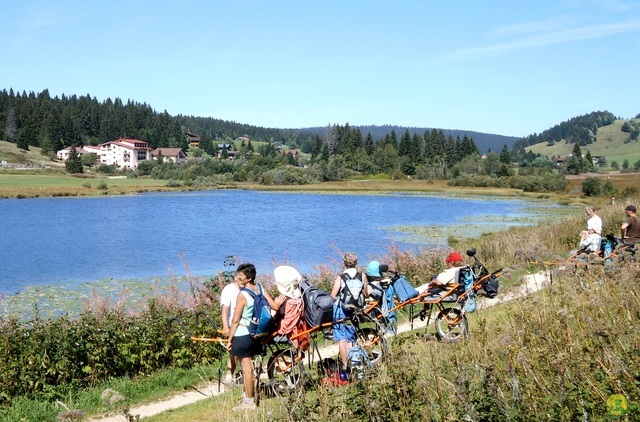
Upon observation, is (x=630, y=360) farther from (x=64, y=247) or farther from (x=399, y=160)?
(x=399, y=160)

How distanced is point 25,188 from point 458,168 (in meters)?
78.4

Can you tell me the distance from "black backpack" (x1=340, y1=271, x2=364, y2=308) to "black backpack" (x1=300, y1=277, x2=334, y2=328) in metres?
0.36

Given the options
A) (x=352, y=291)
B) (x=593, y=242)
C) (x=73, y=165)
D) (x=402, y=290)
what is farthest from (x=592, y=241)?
(x=73, y=165)

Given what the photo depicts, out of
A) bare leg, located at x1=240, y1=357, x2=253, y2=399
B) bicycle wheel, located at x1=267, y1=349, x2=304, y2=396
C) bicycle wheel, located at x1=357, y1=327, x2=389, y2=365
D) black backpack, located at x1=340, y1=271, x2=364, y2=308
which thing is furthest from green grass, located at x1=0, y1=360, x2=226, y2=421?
black backpack, located at x1=340, y1=271, x2=364, y2=308

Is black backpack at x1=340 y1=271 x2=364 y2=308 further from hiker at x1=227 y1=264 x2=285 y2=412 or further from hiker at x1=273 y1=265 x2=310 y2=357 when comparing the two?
hiker at x1=227 y1=264 x2=285 y2=412

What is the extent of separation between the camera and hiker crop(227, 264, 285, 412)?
7602mm

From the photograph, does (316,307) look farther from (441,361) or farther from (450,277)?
(450,277)

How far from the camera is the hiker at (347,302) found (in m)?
8.12

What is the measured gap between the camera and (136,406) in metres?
8.99

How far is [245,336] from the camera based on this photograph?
768 cm

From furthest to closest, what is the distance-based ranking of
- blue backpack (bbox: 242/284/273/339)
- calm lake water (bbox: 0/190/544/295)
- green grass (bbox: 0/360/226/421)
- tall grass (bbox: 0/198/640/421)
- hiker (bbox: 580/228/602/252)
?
calm lake water (bbox: 0/190/544/295)
hiker (bbox: 580/228/602/252)
green grass (bbox: 0/360/226/421)
blue backpack (bbox: 242/284/273/339)
tall grass (bbox: 0/198/640/421)

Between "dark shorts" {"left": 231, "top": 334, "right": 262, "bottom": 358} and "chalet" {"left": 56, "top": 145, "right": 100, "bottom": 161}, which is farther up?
"chalet" {"left": 56, "top": 145, "right": 100, "bottom": 161}

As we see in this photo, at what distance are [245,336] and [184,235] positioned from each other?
33.7 metres

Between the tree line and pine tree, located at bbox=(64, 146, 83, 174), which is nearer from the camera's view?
the tree line
